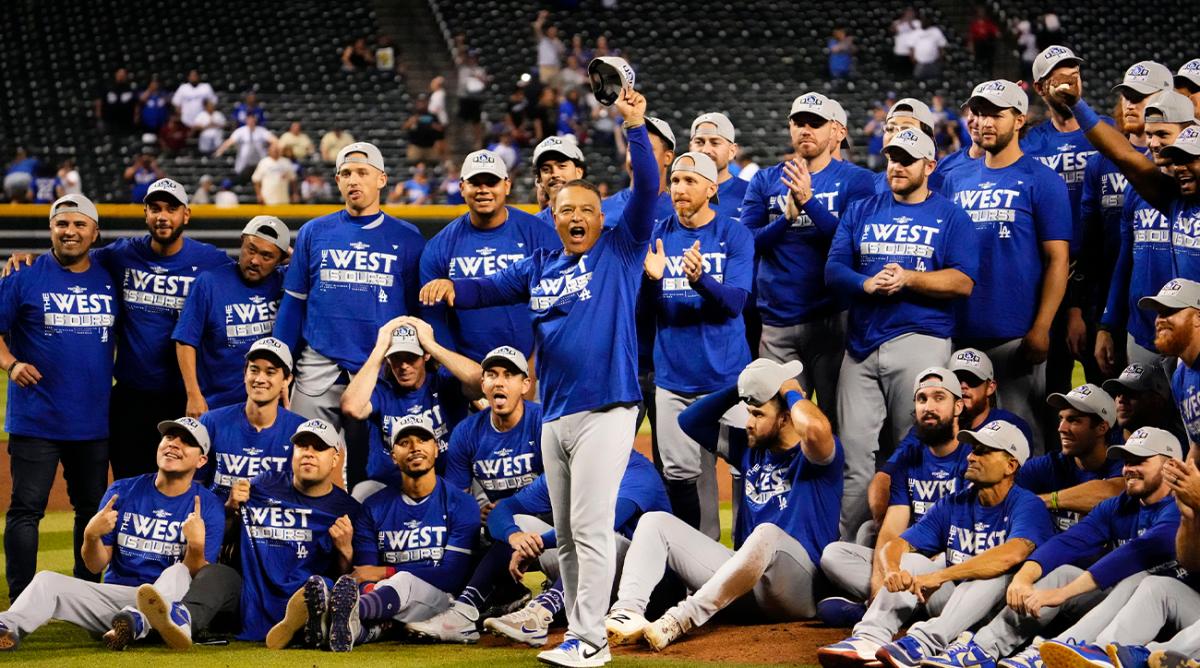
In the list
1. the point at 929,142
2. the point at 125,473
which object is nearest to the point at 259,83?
the point at 125,473

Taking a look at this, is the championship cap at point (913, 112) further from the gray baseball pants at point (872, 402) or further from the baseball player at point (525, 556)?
the baseball player at point (525, 556)

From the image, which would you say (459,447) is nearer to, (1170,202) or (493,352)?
(493,352)

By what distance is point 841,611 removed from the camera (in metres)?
6.39

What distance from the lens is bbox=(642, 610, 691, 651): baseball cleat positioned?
6.07 m

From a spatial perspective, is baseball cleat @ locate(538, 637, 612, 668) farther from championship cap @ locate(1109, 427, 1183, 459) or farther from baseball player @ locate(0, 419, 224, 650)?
championship cap @ locate(1109, 427, 1183, 459)

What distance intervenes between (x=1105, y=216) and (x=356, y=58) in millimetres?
18076

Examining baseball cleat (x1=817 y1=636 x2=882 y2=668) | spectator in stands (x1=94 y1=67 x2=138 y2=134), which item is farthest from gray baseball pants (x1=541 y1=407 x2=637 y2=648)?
spectator in stands (x1=94 y1=67 x2=138 y2=134)

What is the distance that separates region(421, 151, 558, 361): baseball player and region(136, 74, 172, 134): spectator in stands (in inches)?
627

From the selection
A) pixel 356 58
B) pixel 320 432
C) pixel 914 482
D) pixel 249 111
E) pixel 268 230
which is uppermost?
pixel 356 58

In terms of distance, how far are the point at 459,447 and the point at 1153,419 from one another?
10.4 feet

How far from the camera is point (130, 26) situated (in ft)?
79.5

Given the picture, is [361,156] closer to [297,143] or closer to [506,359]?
[506,359]

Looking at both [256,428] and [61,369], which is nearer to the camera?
[256,428]

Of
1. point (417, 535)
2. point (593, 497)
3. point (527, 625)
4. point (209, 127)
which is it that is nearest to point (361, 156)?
point (417, 535)
